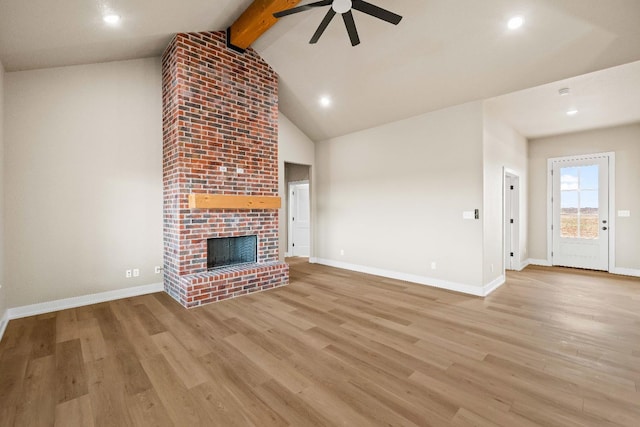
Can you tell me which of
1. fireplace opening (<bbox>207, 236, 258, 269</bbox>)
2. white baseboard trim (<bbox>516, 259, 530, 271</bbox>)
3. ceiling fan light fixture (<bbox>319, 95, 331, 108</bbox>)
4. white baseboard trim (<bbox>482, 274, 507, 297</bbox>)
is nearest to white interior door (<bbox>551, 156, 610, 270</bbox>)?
white baseboard trim (<bbox>516, 259, 530, 271</bbox>)

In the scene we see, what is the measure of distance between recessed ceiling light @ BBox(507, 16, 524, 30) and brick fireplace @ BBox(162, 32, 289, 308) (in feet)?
10.5

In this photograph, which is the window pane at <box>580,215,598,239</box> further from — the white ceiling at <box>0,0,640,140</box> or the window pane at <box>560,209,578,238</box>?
the white ceiling at <box>0,0,640,140</box>

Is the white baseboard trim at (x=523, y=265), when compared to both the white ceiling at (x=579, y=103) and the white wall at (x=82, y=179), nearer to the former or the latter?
the white ceiling at (x=579, y=103)

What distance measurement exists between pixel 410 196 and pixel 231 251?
3017 mm

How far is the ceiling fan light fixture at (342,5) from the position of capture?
242cm

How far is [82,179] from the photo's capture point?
3594mm

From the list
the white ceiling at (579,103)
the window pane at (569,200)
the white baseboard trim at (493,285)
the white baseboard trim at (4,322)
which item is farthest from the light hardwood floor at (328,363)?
the white ceiling at (579,103)

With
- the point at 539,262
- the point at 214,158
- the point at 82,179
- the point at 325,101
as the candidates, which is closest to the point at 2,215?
the point at 82,179

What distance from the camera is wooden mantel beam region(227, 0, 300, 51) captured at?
3.24 meters

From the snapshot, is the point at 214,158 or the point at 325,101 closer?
the point at 214,158

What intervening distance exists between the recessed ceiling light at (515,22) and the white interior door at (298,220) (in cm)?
508

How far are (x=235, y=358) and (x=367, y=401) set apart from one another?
3.66ft

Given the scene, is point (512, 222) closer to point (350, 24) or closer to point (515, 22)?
point (515, 22)

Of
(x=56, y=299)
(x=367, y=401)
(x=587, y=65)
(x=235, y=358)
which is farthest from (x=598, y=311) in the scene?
(x=56, y=299)
